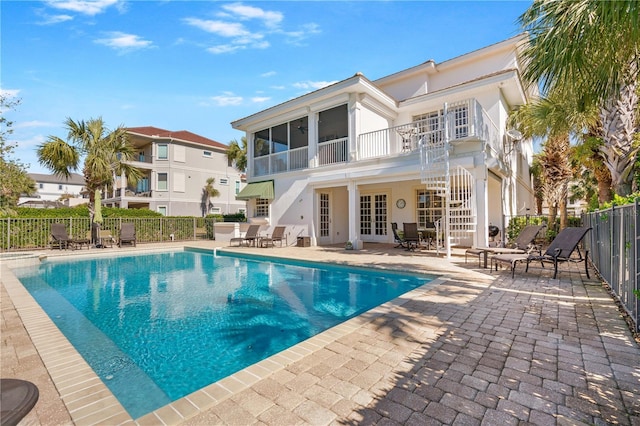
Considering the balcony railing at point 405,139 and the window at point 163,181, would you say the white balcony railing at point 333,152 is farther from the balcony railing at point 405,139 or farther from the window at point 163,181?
the window at point 163,181

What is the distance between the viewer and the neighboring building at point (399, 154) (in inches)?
442

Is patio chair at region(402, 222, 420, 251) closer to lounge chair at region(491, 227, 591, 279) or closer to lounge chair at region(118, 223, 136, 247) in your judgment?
lounge chair at region(491, 227, 591, 279)

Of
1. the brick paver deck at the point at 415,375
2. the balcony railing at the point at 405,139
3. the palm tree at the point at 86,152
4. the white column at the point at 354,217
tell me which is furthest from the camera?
the palm tree at the point at 86,152

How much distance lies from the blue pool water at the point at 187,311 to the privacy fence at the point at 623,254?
3824 millimetres

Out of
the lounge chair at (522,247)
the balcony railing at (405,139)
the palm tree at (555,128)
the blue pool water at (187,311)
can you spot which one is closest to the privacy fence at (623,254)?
the lounge chair at (522,247)

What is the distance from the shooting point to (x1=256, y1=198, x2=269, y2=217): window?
59.5 ft

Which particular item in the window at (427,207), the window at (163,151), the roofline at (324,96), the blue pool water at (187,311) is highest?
the window at (163,151)

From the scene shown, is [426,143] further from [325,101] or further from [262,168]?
[262,168]

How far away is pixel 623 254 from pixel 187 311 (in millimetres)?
7804

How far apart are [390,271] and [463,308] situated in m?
3.79

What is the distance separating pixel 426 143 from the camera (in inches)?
470

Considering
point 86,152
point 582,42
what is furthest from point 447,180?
point 86,152

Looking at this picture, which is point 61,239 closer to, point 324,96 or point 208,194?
point 324,96

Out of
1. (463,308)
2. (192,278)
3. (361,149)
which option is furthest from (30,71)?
(463,308)
